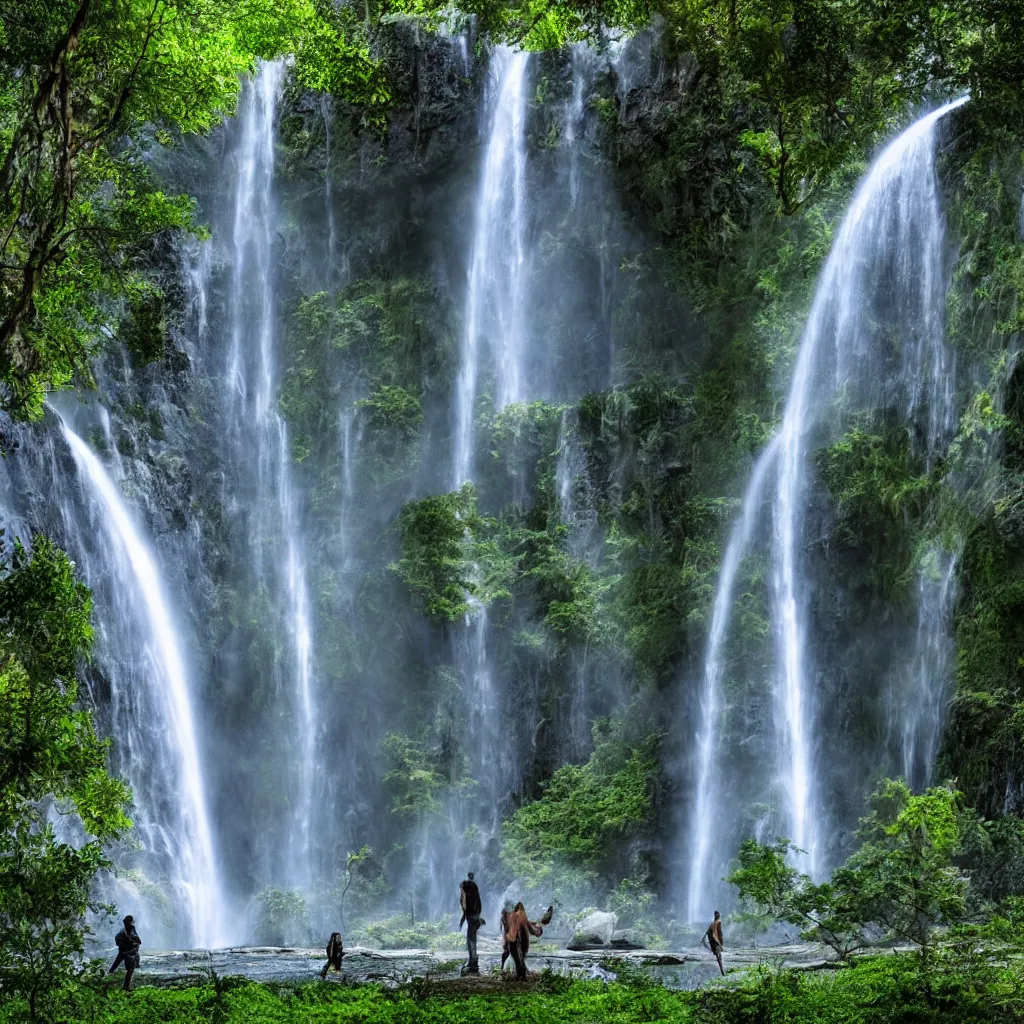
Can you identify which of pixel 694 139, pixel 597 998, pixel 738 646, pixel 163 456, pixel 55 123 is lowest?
pixel 597 998

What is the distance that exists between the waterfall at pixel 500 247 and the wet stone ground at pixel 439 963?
13.4 metres

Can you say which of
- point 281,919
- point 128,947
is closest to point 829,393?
point 281,919

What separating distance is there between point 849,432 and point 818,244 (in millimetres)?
3965

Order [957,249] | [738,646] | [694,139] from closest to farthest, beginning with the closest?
[957,249] < [738,646] < [694,139]

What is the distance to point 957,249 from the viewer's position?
20484 millimetres

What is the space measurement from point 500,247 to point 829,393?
989 centimetres

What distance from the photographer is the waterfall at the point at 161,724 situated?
920 inches

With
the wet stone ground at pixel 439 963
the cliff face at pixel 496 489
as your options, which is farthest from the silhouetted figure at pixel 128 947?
the cliff face at pixel 496 489

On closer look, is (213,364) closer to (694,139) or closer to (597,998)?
(694,139)

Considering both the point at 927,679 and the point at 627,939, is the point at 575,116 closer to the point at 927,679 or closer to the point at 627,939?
the point at 927,679

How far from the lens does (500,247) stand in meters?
28.8

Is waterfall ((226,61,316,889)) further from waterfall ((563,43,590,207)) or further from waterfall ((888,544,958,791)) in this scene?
waterfall ((888,544,958,791))

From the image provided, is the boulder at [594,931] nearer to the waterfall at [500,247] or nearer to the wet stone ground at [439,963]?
the wet stone ground at [439,963]

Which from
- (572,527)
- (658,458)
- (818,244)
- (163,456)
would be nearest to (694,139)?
(818,244)
